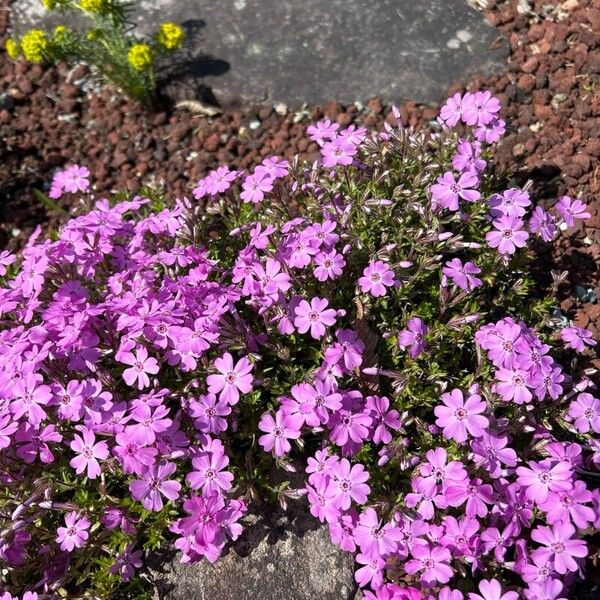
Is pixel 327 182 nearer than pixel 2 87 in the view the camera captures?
Yes

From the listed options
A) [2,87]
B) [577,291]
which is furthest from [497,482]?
[2,87]

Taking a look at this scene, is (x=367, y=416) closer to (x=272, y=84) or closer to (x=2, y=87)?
(x=272, y=84)

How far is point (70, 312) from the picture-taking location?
11.2 feet

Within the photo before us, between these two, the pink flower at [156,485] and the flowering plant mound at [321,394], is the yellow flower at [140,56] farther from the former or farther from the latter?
the pink flower at [156,485]

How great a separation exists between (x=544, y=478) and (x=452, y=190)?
143 centimetres

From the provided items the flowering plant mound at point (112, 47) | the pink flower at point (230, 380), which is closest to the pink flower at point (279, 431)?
the pink flower at point (230, 380)

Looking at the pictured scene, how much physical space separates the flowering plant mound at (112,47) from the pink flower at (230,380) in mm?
2875

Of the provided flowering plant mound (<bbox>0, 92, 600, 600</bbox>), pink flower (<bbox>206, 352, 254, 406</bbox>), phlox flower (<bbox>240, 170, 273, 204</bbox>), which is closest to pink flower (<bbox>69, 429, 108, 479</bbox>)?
flowering plant mound (<bbox>0, 92, 600, 600</bbox>)

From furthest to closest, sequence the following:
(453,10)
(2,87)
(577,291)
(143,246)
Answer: (2,87), (453,10), (577,291), (143,246)

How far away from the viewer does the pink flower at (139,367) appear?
3.28m

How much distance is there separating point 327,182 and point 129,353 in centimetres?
154

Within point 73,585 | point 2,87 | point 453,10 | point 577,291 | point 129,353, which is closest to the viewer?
point 129,353

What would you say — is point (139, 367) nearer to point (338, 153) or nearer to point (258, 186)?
point (258, 186)

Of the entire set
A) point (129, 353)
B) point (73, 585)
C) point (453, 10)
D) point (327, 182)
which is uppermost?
point (453, 10)
